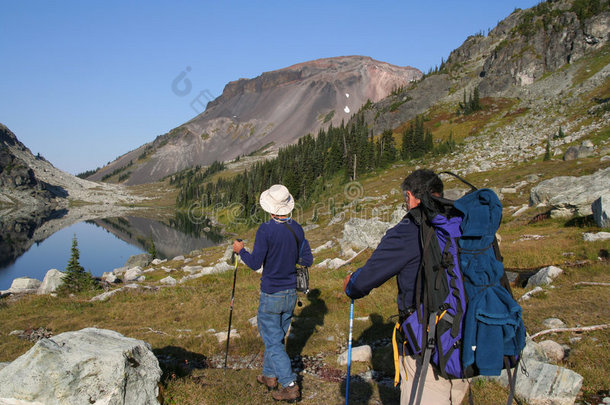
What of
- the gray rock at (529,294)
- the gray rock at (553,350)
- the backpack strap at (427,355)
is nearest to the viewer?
the backpack strap at (427,355)

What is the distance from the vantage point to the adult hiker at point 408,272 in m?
3.79

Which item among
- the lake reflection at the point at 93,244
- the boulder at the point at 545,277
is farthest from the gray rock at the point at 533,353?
the lake reflection at the point at 93,244

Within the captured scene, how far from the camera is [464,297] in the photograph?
11.7ft

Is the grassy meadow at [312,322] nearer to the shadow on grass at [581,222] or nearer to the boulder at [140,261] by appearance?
the shadow on grass at [581,222]

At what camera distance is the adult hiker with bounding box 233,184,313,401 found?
6492 millimetres

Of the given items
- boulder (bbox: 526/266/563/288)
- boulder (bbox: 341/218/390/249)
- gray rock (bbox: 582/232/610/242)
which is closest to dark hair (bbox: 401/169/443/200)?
boulder (bbox: 526/266/563/288)

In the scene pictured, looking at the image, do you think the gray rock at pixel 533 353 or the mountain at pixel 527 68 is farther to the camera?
the mountain at pixel 527 68

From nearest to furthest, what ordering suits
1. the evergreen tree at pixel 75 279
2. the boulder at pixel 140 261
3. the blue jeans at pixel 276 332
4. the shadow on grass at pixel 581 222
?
the blue jeans at pixel 276 332 → the shadow on grass at pixel 581 222 → the evergreen tree at pixel 75 279 → the boulder at pixel 140 261

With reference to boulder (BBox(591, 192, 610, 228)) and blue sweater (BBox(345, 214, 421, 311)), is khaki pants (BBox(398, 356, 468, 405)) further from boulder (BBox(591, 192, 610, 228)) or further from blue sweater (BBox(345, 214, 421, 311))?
boulder (BBox(591, 192, 610, 228))

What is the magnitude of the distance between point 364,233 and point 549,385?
59.6 ft

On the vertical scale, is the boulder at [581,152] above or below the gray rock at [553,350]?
above

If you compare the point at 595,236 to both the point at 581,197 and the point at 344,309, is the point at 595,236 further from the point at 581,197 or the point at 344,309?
the point at 344,309

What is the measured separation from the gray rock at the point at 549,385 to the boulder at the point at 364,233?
16888 mm

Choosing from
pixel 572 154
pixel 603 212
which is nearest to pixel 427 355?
pixel 603 212
